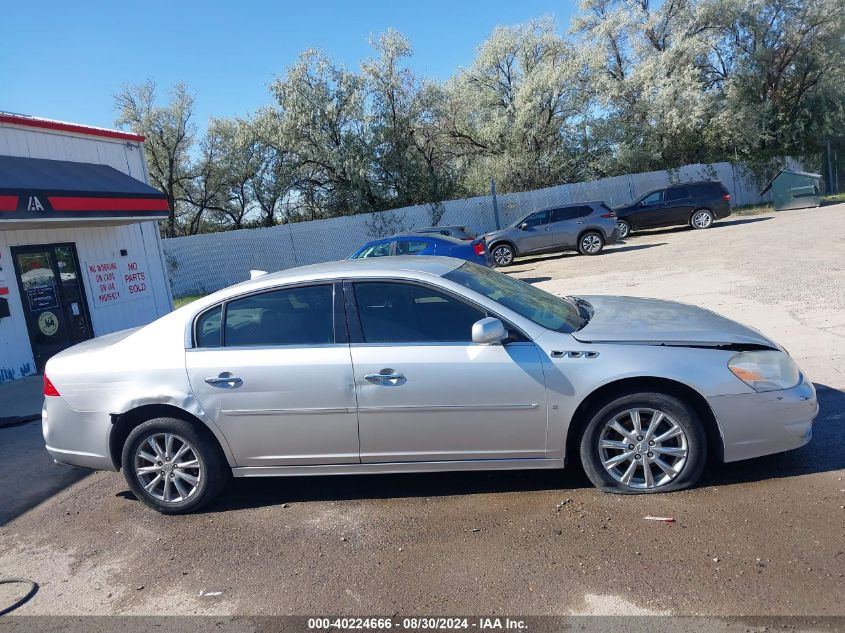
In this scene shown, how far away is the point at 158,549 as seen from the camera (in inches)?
163

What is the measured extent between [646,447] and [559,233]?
16.3 m

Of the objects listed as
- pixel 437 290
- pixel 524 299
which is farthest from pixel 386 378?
pixel 524 299

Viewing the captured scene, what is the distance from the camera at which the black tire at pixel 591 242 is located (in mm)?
19516

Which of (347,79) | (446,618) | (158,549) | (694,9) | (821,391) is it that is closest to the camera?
(446,618)

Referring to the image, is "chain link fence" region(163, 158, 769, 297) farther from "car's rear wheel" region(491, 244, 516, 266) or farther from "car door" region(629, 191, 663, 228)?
"car's rear wheel" region(491, 244, 516, 266)

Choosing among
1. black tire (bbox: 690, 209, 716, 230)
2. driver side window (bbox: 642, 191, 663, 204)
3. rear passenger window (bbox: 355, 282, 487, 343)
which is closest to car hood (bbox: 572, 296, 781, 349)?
rear passenger window (bbox: 355, 282, 487, 343)

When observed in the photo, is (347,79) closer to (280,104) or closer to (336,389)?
(280,104)

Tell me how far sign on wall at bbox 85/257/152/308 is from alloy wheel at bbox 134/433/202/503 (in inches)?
344

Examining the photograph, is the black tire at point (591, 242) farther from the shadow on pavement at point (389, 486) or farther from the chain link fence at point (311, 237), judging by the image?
the shadow on pavement at point (389, 486)

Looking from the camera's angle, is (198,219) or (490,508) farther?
(198,219)

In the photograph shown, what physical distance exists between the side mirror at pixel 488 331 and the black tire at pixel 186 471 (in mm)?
1956

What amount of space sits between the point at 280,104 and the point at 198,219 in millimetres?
7716

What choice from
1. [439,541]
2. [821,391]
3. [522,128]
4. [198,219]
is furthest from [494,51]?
[439,541]

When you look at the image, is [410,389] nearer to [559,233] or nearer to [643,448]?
[643,448]
